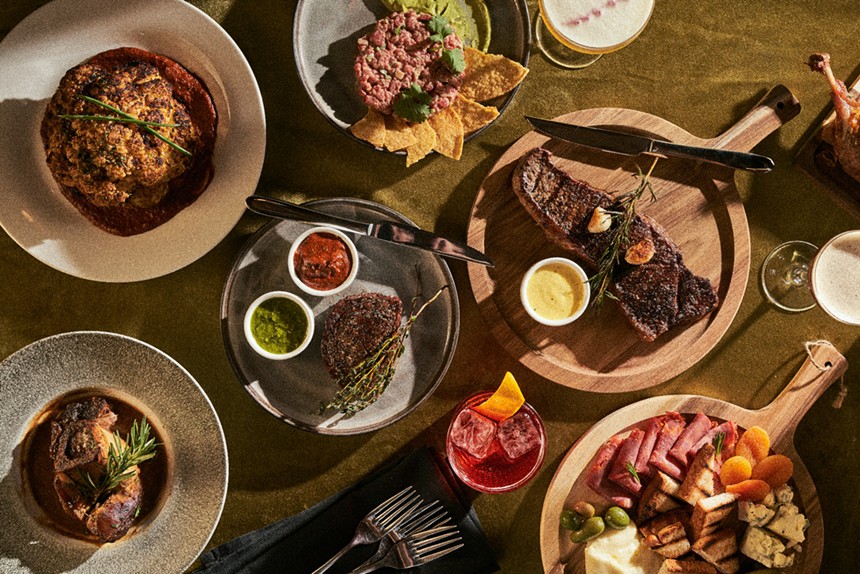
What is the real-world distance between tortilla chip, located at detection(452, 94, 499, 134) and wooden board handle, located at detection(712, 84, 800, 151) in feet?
3.49

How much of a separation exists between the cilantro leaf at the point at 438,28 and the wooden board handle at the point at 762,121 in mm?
1320

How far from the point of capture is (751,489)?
342 centimetres

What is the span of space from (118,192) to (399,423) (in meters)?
1.61

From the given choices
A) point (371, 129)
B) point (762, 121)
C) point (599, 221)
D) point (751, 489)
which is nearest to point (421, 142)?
point (371, 129)

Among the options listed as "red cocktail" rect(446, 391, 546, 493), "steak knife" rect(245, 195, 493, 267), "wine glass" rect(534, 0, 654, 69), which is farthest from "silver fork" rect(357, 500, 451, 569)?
"wine glass" rect(534, 0, 654, 69)

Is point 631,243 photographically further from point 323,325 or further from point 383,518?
point 383,518

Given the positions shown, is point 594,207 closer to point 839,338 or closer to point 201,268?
point 839,338

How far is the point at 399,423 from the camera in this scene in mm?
3543

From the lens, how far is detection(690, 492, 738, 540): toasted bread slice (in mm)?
3336

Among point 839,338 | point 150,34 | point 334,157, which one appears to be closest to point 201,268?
point 334,157

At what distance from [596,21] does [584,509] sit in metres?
2.19

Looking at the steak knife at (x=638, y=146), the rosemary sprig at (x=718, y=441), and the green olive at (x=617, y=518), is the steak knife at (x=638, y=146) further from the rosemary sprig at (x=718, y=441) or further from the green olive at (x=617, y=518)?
the green olive at (x=617, y=518)

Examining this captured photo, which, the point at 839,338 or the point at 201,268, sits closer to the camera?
the point at 201,268

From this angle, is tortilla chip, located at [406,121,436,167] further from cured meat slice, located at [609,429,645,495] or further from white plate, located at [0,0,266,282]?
cured meat slice, located at [609,429,645,495]
